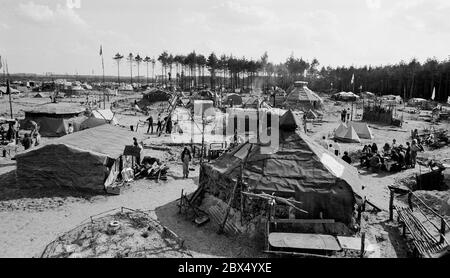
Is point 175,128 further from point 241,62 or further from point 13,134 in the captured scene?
point 241,62

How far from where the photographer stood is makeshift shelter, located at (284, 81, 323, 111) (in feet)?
129

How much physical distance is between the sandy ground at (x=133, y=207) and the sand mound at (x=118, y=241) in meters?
0.59

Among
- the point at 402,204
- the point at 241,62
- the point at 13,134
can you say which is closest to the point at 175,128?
the point at 13,134

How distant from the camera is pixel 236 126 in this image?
1180 inches

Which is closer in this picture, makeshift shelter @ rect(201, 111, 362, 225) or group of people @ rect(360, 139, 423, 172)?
makeshift shelter @ rect(201, 111, 362, 225)

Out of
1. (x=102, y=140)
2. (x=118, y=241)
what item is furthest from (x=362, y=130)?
(x=118, y=241)

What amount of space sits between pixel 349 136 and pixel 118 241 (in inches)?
835

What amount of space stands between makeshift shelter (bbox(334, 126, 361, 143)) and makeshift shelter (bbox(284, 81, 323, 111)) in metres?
11.4

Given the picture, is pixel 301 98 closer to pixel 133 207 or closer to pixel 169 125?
pixel 169 125

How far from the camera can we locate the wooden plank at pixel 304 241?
30.9 ft

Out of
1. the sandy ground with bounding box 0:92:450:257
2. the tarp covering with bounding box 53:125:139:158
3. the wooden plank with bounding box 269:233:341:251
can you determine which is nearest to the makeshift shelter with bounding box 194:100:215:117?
the tarp covering with bounding box 53:125:139:158

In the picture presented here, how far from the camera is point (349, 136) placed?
26.8 metres

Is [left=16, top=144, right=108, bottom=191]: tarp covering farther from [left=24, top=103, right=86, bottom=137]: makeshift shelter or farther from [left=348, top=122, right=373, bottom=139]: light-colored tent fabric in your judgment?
[left=348, top=122, right=373, bottom=139]: light-colored tent fabric

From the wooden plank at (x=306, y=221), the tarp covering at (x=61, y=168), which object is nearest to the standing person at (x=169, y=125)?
the tarp covering at (x=61, y=168)
